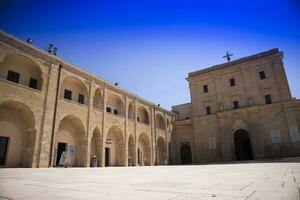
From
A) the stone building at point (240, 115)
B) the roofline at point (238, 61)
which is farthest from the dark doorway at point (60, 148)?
the roofline at point (238, 61)

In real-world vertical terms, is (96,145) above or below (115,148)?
above

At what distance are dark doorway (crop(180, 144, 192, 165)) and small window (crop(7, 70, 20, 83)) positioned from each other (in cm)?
2679

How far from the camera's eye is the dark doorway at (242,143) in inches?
1113

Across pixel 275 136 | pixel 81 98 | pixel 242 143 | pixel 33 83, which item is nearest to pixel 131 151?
pixel 81 98

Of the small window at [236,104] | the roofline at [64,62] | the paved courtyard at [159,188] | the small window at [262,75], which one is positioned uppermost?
the small window at [262,75]

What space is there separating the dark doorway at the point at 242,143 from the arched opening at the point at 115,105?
17175 millimetres

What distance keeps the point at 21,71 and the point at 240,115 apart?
27629 mm

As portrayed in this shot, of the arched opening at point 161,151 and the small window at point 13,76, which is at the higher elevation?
the small window at point 13,76

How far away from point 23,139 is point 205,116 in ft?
83.0

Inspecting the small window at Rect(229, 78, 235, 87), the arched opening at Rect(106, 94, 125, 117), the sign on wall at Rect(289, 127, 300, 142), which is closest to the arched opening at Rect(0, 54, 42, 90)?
the arched opening at Rect(106, 94, 125, 117)

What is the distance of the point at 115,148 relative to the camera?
25.4 meters

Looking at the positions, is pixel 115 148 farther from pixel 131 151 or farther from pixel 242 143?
pixel 242 143

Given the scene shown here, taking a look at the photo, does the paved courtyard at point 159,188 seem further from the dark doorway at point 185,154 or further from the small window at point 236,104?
the dark doorway at point 185,154

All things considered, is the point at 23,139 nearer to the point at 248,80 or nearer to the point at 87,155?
the point at 87,155
